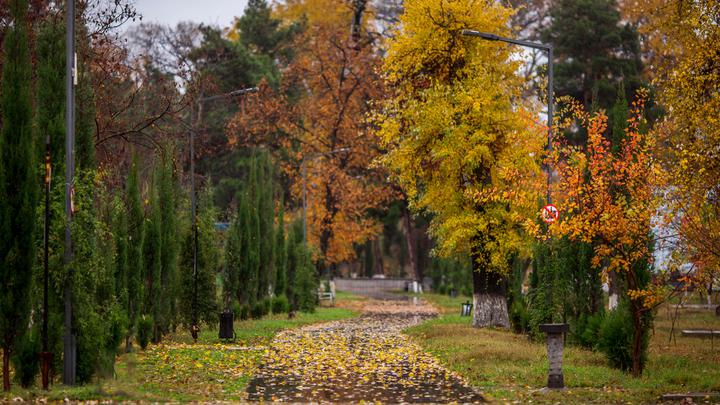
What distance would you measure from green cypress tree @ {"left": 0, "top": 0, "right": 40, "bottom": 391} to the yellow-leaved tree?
14653 mm

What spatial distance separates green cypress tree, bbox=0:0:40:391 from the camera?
584 inches

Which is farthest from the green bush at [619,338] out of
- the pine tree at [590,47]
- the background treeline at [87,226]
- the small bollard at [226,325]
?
the pine tree at [590,47]

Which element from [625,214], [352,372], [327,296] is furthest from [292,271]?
[625,214]

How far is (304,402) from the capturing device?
49.1 ft

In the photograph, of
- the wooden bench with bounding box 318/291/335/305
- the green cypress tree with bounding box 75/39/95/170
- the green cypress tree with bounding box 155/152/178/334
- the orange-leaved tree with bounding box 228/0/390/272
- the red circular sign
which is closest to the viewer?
the green cypress tree with bounding box 75/39/95/170

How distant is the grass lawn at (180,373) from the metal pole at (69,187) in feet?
1.51

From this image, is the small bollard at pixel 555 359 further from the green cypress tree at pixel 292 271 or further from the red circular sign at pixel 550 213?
the green cypress tree at pixel 292 271

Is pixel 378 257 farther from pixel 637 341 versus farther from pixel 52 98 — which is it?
pixel 52 98

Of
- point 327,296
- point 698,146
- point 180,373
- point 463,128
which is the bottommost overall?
point 180,373

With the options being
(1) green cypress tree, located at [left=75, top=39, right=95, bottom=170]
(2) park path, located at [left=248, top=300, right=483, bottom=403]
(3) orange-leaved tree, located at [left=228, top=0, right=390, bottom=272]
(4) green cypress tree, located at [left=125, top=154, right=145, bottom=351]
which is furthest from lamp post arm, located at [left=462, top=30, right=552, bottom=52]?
(3) orange-leaved tree, located at [left=228, top=0, right=390, bottom=272]

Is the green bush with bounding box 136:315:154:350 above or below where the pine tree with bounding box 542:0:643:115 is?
below

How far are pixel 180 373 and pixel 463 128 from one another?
42.8ft

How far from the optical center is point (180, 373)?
18141mm

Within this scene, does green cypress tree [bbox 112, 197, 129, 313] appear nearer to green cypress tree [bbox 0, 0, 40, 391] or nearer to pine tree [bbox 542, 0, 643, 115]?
green cypress tree [bbox 0, 0, 40, 391]
